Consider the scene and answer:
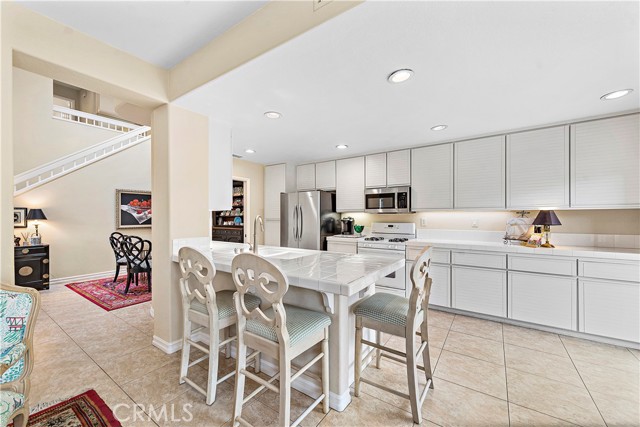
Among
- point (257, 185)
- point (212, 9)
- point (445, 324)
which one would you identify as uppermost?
point (212, 9)

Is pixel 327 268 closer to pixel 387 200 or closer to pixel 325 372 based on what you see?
pixel 325 372

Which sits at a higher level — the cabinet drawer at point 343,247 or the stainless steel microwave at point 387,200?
the stainless steel microwave at point 387,200

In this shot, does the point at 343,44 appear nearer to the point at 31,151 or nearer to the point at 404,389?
the point at 404,389

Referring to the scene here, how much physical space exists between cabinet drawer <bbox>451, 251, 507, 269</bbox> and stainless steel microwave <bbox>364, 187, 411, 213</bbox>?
96cm

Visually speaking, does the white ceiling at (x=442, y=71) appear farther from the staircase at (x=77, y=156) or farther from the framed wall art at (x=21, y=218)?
the framed wall art at (x=21, y=218)

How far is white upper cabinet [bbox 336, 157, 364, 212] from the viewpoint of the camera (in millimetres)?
4426

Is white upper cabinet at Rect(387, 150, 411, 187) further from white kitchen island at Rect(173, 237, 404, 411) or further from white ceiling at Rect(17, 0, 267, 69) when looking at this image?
white ceiling at Rect(17, 0, 267, 69)

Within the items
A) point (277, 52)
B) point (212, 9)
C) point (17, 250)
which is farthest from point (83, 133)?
point (277, 52)

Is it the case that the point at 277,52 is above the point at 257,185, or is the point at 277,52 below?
above

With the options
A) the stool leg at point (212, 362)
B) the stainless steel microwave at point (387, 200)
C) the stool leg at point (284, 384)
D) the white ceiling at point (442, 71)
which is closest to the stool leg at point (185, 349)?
the stool leg at point (212, 362)

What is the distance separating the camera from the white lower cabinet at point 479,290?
3.02 meters

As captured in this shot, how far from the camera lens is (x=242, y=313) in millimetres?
1521

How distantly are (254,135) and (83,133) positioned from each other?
4670 millimetres

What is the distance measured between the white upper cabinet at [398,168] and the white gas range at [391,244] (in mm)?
694
